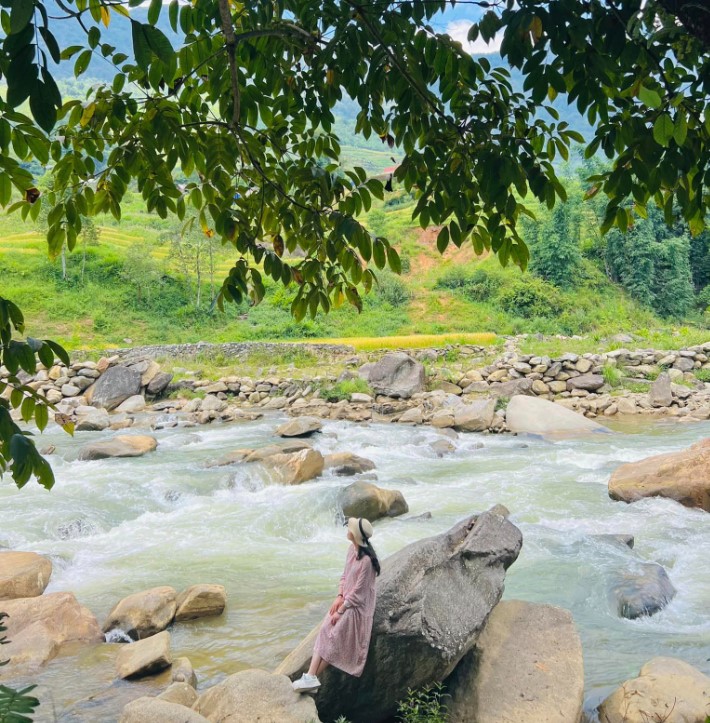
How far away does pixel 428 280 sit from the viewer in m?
44.7

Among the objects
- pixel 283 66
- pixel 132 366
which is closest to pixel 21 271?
pixel 132 366

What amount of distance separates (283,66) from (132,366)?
71.7 feet

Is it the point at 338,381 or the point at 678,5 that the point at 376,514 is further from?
the point at 338,381

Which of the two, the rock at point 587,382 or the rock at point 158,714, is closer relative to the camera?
the rock at point 158,714

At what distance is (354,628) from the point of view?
489 cm

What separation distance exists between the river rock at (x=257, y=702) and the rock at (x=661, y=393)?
17460mm

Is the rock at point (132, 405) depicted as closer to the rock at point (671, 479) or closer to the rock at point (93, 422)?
the rock at point (93, 422)

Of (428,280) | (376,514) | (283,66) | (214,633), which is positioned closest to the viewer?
(283,66)

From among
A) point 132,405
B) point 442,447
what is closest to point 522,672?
point 442,447

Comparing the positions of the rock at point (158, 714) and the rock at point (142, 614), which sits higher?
the rock at point (158, 714)

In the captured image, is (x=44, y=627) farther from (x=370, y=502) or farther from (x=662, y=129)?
(x=662, y=129)

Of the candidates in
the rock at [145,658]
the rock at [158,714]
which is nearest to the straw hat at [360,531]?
the rock at [158,714]

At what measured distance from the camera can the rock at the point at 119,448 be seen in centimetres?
1491

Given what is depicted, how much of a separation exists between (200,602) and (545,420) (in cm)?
1210
